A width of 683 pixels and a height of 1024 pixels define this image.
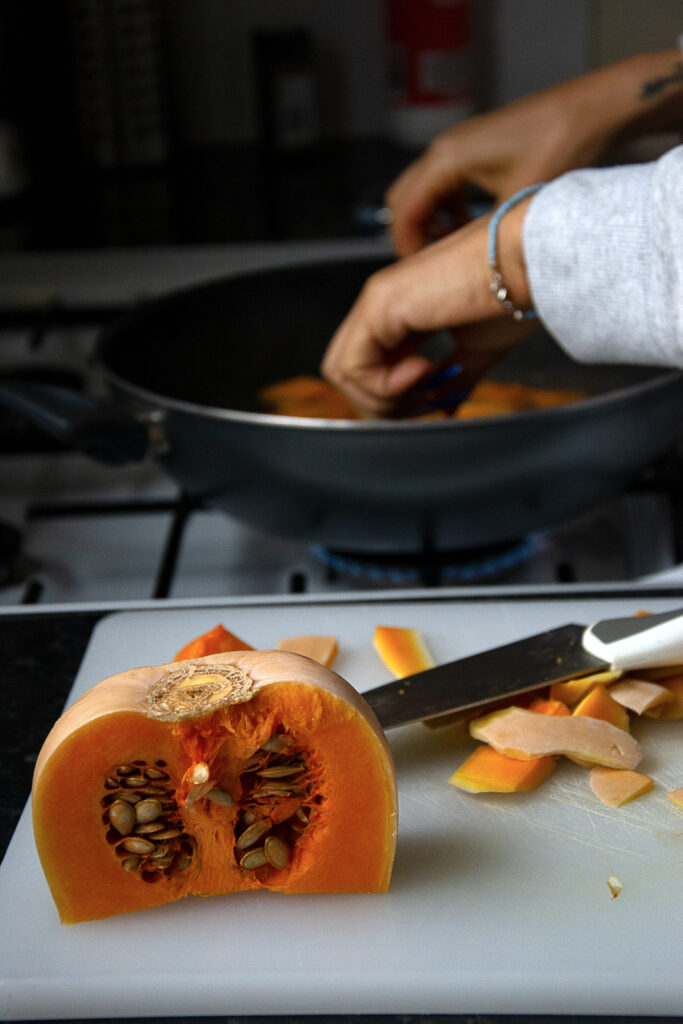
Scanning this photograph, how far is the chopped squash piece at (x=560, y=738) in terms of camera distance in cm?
59

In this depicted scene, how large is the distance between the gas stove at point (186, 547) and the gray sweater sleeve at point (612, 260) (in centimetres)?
19

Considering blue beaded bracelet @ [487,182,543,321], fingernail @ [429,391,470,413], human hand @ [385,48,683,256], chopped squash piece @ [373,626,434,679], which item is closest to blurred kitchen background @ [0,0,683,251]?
human hand @ [385,48,683,256]

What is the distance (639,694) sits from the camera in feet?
2.07

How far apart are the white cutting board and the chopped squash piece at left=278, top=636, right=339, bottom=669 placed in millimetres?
84

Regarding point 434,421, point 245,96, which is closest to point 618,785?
point 434,421

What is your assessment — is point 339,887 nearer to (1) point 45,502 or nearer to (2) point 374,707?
(2) point 374,707

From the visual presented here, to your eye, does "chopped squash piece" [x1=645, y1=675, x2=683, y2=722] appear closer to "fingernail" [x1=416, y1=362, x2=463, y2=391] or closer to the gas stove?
the gas stove

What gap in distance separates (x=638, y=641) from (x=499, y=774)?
0.37 ft

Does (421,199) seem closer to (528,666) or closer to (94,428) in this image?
(94,428)

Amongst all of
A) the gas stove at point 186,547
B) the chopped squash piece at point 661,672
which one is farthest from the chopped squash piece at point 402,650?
the gas stove at point 186,547

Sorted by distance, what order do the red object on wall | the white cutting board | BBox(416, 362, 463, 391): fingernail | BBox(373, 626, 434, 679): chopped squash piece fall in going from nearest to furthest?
the white cutting board
BBox(373, 626, 434, 679): chopped squash piece
BBox(416, 362, 463, 391): fingernail
the red object on wall

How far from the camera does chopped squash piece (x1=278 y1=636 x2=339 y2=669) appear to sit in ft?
2.27

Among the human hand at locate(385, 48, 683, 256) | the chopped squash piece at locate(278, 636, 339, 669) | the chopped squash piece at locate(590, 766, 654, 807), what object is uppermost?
the human hand at locate(385, 48, 683, 256)

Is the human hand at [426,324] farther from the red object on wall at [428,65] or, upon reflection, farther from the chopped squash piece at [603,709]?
the red object on wall at [428,65]
